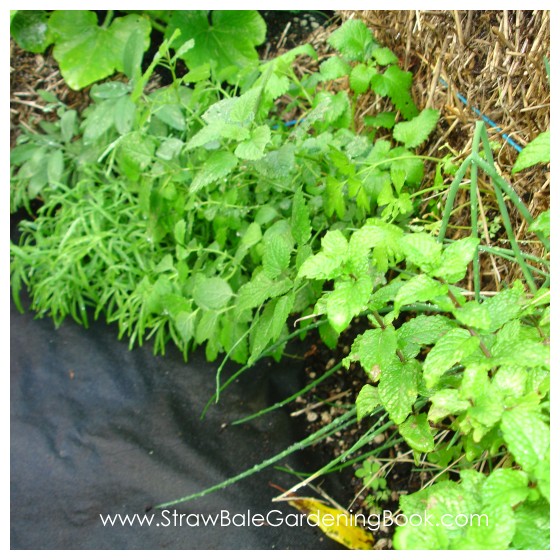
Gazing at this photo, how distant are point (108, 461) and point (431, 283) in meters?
1.24

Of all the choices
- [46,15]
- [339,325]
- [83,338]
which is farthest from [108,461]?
[46,15]

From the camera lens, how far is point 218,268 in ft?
5.22

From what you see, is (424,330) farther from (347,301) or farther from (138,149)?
(138,149)

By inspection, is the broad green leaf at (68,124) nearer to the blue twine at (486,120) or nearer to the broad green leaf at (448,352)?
the blue twine at (486,120)

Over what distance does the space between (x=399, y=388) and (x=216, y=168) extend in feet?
1.97

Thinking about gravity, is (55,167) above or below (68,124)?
below

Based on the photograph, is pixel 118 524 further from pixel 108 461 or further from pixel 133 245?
pixel 133 245

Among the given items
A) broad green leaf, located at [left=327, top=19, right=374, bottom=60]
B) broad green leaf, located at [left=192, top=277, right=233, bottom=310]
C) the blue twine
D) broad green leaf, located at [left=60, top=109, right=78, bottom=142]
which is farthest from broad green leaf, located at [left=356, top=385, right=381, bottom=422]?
broad green leaf, located at [left=60, top=109, right=78, bottom=142]

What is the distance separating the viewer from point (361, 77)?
1480 mm

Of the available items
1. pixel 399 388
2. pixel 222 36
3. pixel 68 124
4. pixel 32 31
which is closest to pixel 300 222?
pixel 399 388

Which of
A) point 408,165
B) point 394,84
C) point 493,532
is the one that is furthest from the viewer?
point 394,84

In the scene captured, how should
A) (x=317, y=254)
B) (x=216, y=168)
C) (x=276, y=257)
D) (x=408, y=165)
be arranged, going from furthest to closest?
(x=408, y=165) → (x=216, y=168) → (x=276, y=257) → (x=317, y=254)

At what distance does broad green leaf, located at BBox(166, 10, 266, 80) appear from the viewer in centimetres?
197

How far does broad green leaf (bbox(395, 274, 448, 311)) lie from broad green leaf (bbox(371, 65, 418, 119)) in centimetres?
84
